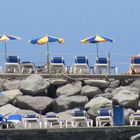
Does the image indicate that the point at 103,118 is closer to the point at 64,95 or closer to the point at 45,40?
the point at 64,95

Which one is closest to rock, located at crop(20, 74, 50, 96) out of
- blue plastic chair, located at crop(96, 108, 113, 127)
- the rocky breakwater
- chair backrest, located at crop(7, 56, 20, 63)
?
the rocky breakwater

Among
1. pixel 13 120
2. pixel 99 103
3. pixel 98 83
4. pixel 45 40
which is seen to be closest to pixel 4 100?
pixel 98 83

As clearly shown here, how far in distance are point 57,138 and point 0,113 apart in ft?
12.6

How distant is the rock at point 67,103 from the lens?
3341cm

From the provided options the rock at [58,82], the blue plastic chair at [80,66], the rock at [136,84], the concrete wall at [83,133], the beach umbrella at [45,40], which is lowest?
the concrete wall at [83,133]

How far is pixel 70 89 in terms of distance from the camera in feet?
116

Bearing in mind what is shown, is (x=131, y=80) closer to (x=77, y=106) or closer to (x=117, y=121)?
(x=77, y=106)

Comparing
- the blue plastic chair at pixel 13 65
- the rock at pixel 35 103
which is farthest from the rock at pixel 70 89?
the blue plastic chair at pixel 13 65

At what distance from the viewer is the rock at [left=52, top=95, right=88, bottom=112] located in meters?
33.4

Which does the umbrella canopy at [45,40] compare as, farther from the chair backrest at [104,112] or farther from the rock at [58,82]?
the chair backrest at [104,112]

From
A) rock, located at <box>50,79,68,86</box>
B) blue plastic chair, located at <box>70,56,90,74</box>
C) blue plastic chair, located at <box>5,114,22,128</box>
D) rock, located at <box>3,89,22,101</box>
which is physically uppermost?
blue plastic chair, located at <box>70,56,90,74</box>

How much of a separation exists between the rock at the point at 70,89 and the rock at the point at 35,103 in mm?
1031

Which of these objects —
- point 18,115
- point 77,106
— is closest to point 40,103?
point 77,106

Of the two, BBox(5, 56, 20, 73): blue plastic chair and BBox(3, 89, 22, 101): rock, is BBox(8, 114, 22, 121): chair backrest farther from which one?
BBox(5, 56, 20, 73): blue plastic chair
